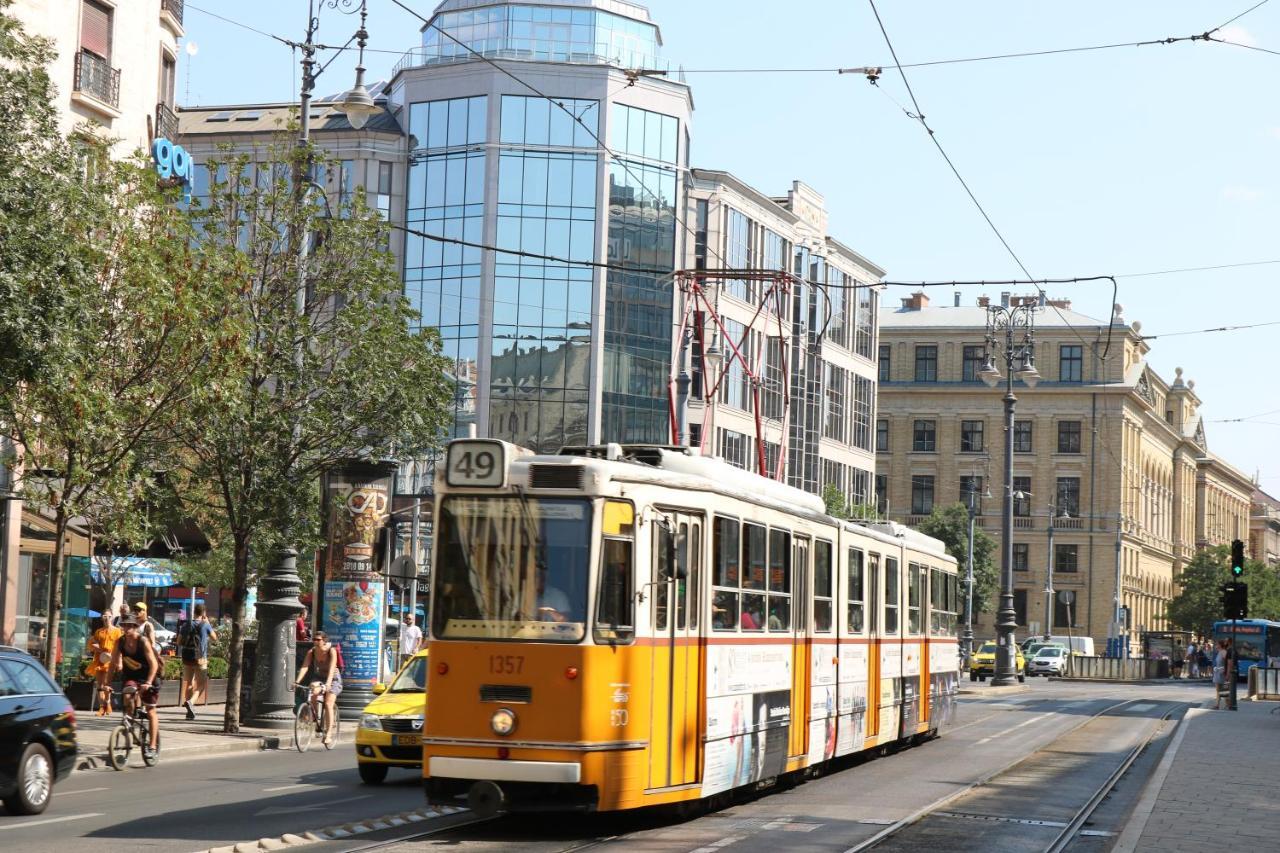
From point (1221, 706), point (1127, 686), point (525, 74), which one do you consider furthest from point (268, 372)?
point (1127, 686)

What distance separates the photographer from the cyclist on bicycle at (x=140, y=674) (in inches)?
810

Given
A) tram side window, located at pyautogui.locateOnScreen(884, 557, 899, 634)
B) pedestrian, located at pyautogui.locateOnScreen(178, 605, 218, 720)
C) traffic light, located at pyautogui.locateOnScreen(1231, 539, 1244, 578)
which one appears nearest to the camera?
tram side window, located at pyautogui.locateOnScreen(884, 557, 899, 634)

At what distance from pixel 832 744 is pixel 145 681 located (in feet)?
25.5

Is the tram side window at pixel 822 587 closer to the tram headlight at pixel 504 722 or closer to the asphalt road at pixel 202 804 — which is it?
the asphalt road at pixel 202 804

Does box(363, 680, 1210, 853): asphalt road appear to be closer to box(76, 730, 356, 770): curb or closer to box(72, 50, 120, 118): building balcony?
box(76, 730, 356, 770): curb

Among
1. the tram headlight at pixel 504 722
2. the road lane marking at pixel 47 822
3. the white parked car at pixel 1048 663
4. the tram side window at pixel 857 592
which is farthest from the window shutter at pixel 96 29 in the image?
the white parked car at pixel 1048 663

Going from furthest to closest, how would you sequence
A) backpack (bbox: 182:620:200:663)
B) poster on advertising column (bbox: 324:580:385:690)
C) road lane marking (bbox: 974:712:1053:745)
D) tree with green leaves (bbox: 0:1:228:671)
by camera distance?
backpack (bbox: 182:620:200:663), road lane marking (bbox: 974:712:1053:745), poster on advertising column (bbox: 324:580:385:690), tree with green leaves (bbox: 0:1:228:671)

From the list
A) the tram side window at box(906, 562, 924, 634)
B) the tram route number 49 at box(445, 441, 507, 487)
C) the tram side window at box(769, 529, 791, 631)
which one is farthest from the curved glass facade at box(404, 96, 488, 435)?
the tram route number 49 at box(445, 441, 507, 487)

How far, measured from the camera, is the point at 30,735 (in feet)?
49.9

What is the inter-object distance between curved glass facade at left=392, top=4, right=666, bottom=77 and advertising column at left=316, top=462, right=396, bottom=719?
35192 mm

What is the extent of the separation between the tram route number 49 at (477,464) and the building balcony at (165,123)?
1032 inches

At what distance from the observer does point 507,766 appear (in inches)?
515

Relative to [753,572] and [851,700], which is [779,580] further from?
[851,700]

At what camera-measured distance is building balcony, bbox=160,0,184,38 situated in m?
38.2
